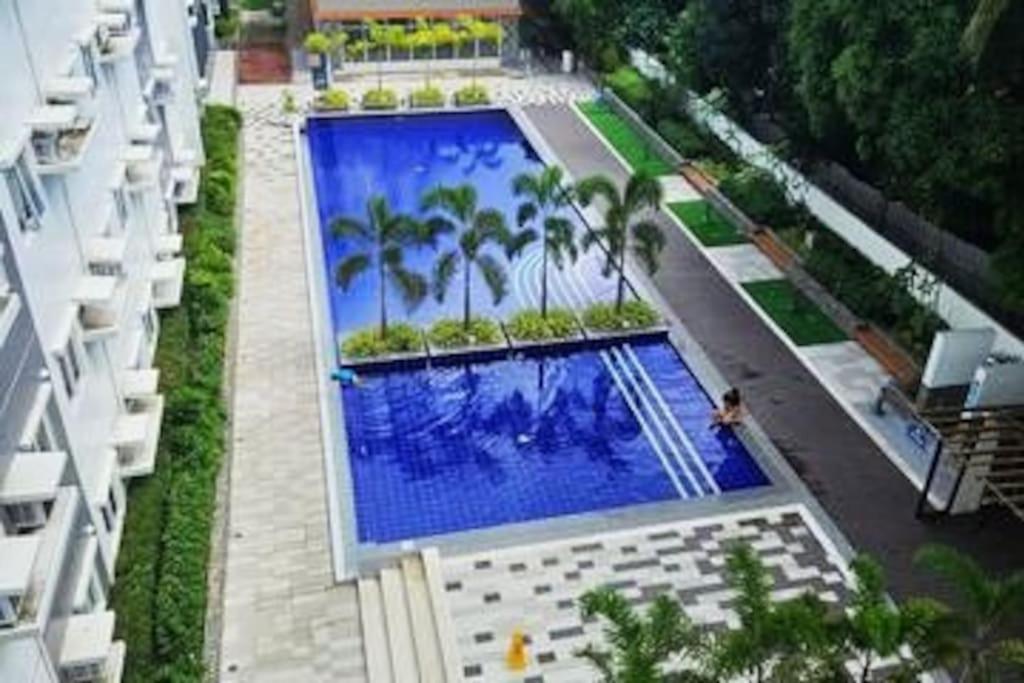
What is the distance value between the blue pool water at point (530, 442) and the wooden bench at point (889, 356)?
4.14 m

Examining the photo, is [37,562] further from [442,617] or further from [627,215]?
[627,215]

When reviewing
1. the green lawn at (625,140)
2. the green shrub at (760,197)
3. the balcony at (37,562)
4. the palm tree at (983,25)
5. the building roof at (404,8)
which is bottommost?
the green lawn at (625,140)

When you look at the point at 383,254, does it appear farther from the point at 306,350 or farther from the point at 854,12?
the point at 854,12

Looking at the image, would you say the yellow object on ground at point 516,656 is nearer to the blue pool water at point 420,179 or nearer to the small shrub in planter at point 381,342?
the small shrub in planter at point 381,342

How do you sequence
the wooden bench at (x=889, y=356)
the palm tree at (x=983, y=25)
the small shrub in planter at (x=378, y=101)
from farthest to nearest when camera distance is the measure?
the small shrub in planter at (x=378, y=101), the wooden bench at (x=889, y=356), the palm tree at (x=983, y=25)

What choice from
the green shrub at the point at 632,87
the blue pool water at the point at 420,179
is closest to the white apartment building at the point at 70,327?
the blue pool water at the point at 420,179

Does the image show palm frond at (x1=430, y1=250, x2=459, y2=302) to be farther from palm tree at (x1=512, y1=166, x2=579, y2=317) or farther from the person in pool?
the person in pool

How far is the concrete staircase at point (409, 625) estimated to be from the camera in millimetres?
14438

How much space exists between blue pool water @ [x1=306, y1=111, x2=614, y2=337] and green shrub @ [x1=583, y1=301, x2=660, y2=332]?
151 centimetres

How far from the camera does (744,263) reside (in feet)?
86.8

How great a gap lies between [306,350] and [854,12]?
45.2 feet

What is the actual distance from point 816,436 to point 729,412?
1748 mm

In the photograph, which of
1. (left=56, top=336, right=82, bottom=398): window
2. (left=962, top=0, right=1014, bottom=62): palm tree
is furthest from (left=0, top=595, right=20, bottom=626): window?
(left=962, top=0, right=1014, bottom=62): palm tree

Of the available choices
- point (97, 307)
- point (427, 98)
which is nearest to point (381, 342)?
point (97, 307)
